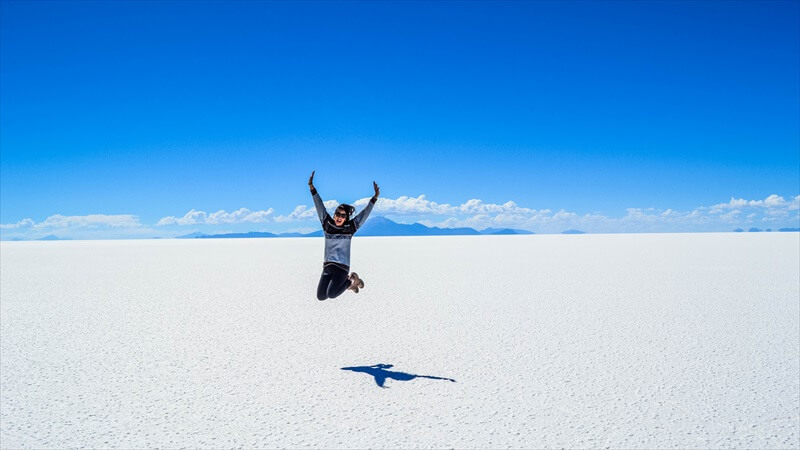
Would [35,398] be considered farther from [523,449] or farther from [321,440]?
[523,449]

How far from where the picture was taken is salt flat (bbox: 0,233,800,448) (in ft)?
14.0

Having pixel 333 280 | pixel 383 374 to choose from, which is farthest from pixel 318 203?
pixel 383 374

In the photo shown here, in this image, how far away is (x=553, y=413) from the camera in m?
4.59

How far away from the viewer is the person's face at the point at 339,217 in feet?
18.5

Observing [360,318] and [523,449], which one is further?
[360,318]

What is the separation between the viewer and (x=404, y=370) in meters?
5.95

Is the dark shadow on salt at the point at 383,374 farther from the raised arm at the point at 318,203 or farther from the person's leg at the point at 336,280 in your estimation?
the raised arm at the point at 318,203

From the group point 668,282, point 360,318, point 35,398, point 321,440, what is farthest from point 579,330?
point 668,282

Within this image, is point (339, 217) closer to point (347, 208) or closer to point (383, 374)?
point (347, 208)

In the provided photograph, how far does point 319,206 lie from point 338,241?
443 mm

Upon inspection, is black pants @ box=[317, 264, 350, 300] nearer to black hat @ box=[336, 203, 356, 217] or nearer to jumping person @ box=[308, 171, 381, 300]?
jumping person @ box=[308, 171, 381, 300]

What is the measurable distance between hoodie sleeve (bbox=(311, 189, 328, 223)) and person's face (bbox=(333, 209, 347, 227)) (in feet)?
0.40

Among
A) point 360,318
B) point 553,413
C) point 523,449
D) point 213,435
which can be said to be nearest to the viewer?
point 523,449

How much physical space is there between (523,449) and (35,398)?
4774 mm
